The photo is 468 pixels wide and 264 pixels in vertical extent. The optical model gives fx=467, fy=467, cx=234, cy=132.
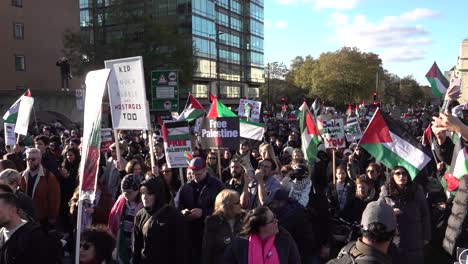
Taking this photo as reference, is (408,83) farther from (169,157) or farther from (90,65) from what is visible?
(169,157)

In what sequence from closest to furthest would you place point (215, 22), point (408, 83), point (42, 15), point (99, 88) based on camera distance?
point (99, 88) < point (42, 15) < point (215, 22) < point (408, 83)

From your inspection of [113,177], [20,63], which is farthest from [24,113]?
[20,63]

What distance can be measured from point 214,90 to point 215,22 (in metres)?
9.53

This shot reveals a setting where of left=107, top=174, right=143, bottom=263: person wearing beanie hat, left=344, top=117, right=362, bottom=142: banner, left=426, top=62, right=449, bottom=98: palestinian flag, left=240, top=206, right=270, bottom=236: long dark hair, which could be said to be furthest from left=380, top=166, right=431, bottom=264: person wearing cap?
left=426, top=62, right=449, bottom=98: palestinian flag

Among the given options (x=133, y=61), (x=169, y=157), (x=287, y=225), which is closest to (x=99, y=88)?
(x=133, y=61)

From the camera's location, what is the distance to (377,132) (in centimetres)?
632

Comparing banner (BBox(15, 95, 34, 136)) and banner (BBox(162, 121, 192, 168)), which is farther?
banner (BBox(15, 95, 34, 136))

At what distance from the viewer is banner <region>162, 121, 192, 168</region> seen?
7352mm

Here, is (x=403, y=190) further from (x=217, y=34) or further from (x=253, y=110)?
(x=217, y=34)

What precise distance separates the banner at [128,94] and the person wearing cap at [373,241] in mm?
3858

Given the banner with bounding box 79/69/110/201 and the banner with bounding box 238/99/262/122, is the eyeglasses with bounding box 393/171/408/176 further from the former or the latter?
the banner with bounding box 238/99/262/122

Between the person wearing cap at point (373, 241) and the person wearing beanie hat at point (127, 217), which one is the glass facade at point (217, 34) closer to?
the person wearing beanie hat at point (127, 217)

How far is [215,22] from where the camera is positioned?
65.6 metres

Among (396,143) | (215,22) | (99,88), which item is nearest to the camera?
(99,88)
